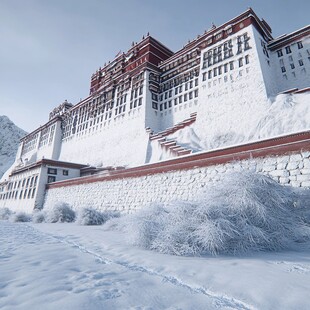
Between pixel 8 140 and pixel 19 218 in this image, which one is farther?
pixel 8 140

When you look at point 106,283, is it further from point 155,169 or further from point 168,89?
point 168,89

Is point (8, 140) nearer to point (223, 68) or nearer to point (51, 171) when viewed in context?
point (51, 171)

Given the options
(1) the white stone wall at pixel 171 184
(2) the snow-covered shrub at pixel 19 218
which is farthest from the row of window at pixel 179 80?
(2) the snow-covered shrub at pixel 19 218

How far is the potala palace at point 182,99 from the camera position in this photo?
21516 millimetres

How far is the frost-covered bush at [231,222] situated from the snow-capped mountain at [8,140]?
4001 inches

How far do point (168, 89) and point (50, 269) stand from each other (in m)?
32.2

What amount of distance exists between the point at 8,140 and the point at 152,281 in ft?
460

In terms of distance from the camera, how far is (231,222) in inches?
205

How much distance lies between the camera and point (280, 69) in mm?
25125

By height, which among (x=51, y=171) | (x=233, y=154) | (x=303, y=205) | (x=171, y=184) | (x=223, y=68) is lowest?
(x=303, y=205)

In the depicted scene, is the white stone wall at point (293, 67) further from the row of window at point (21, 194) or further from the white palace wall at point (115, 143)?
the row of window at point (21, 194)

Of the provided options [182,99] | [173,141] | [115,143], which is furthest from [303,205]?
[115,143]

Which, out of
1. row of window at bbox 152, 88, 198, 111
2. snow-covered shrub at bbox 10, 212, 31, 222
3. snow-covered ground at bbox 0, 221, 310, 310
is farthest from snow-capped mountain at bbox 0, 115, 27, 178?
snow-covered ground at bbox 0, 221, 310, 310

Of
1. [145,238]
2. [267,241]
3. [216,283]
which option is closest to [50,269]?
[145,238]
